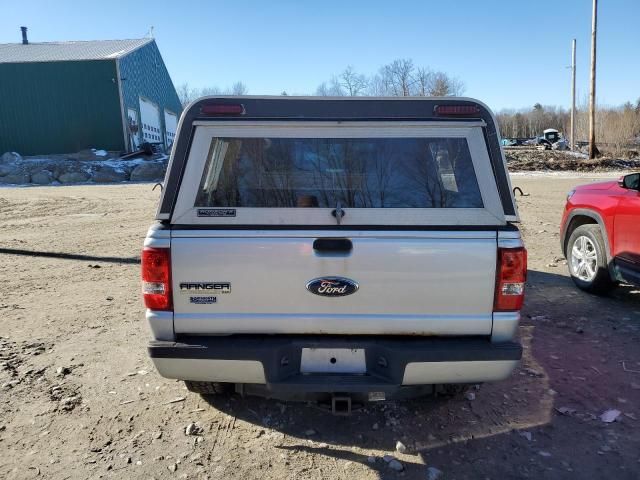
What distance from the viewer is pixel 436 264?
8.50 ft

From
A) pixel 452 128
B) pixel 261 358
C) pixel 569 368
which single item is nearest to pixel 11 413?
pixel 261 358

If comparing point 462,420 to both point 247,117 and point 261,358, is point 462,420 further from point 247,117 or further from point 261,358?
point 247,117

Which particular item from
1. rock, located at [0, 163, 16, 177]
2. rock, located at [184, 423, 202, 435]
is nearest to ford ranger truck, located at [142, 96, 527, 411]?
rock, located at [184, 423, 202, 435]

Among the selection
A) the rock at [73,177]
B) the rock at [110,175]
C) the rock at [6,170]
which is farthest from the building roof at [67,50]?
the rock at [73,177]

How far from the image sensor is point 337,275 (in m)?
2.62

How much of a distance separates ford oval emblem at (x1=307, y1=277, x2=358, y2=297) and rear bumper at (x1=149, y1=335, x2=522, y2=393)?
27 centimetres

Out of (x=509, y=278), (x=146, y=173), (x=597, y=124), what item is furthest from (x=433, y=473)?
(x=597, y=124)

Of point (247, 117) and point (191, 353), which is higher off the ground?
point (247, 117)

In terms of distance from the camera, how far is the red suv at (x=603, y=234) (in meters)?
4.91

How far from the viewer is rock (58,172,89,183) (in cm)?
2375

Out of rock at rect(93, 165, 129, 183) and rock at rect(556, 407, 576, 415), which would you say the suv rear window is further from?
rock at rect(93, 165, 129, 183)

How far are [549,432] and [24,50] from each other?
37.5m

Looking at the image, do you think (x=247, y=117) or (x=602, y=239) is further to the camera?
(x=602, y=239)

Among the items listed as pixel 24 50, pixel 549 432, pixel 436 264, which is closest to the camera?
pixel 436 264
